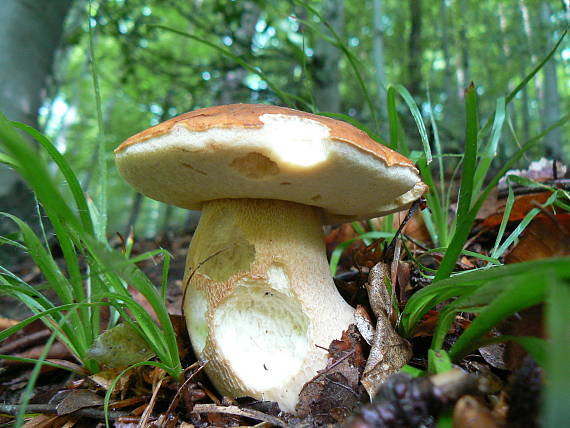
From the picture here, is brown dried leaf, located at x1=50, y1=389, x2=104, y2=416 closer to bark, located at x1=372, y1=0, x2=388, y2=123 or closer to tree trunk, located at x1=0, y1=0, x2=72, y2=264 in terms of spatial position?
tree trunk, located at x1=0, y1=0, x2=72, y2=264

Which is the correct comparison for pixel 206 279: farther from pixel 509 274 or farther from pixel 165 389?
pixel 509 274

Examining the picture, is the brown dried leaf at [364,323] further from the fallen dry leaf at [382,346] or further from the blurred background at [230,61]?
the blurred background at [230,61]

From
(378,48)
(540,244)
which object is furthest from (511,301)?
(378,48)

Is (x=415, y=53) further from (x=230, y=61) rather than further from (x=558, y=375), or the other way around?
(x=558, y=375)

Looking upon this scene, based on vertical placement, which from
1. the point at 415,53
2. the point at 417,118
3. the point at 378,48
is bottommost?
the point at 417,118

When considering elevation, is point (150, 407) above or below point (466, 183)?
below

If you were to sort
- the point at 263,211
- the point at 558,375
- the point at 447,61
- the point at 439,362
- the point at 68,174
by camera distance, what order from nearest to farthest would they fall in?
the point at 558,375 → the point at 439,362 → the point at 68,174 → the point at 263,211 → the point at 447,61

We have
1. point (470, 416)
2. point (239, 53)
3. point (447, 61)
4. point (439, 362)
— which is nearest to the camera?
point (470, 416)
